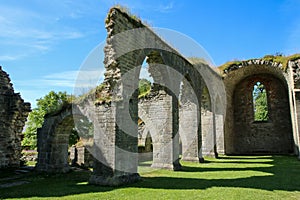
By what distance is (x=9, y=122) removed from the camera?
12.6 m

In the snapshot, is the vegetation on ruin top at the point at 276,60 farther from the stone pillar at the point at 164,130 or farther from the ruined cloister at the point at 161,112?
the stone pillar at the point at 164,130

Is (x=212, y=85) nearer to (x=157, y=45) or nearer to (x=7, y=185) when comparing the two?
(x=157, y=45)

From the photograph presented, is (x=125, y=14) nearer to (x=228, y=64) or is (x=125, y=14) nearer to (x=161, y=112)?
(x=161, y=112)

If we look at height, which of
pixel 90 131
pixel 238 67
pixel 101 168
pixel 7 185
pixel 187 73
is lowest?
pixel 7 185

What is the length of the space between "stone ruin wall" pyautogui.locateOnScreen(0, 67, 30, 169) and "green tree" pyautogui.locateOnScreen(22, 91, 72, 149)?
12747mm

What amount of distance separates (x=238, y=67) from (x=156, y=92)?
9414 mm

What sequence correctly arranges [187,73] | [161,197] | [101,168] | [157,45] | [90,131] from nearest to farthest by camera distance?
[161,197]
[101,168]
[157,45]
[187,73]
[90,131]

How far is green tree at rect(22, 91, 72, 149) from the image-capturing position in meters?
26.9

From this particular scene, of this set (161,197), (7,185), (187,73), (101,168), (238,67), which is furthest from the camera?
(238,67)

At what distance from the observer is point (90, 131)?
30.8 meters

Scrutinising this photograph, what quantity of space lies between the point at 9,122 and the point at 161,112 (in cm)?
743

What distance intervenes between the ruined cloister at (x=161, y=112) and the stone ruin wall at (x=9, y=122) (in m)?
0.05

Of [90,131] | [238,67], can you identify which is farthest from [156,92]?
[90,131]

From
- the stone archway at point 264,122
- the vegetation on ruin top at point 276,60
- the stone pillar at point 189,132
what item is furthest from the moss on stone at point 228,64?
the stone pillar at point 189,132
